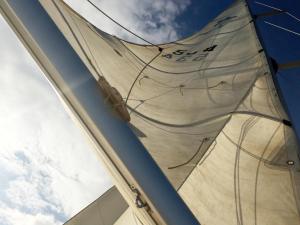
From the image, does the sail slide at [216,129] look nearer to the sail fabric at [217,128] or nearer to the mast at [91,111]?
the sail fabric at [217,128]

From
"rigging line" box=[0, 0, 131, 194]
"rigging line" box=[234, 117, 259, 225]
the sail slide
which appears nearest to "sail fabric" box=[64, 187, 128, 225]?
the sail slide

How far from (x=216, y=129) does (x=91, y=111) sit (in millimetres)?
2030

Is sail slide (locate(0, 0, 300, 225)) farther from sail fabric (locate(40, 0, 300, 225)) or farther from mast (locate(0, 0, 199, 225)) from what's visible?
mast (locate(0, 0, 199, 225))

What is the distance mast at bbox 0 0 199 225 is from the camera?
3.24 feet

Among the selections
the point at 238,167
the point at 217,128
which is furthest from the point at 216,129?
the point at 238,167

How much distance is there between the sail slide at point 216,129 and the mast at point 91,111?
0.74m

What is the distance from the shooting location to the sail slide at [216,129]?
2.40 metres

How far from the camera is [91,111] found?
103 centimetres

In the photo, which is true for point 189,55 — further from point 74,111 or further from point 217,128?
point 74,111

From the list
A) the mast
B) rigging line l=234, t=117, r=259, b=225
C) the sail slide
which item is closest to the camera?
the mast

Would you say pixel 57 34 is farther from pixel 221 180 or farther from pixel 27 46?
pixel 221 180

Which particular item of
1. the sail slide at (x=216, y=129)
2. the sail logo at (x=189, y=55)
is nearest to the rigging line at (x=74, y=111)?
the sail slide at (x=216, y=129)

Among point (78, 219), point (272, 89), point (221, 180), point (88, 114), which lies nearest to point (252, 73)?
point (272, 89)

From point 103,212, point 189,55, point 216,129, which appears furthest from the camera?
point 189,55
